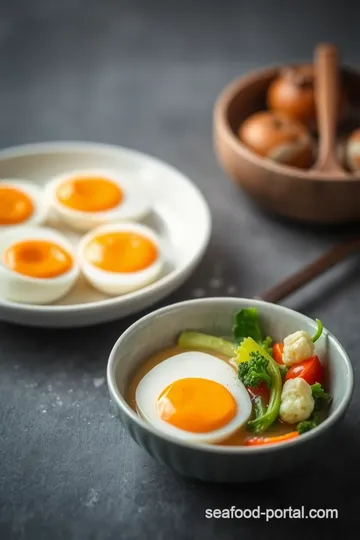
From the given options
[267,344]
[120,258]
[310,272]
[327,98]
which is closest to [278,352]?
[267,344]

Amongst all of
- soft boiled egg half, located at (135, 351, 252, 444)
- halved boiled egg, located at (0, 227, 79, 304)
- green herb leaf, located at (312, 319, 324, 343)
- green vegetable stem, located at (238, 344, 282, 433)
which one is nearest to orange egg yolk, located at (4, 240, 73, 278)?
halved boiled egg, located at (0, 227, 79, 304)

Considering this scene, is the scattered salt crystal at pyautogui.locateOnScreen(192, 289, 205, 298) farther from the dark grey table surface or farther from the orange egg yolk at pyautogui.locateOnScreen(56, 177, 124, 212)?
the orange egg yolk at pyautogui.locateOnScreen(56, 177, 124, 212)

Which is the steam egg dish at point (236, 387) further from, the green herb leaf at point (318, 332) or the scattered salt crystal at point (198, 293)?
the scattered salt crystal at point (198, 293)

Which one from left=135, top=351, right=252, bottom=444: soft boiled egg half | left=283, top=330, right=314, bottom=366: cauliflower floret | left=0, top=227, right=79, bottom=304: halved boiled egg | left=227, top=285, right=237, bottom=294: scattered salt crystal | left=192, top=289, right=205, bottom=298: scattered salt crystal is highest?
left=283, top=330, right=314, bottom=366: cauliflower floret

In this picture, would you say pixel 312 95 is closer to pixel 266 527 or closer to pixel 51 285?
pixel 51 285

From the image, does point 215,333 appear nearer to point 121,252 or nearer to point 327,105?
point 121,252

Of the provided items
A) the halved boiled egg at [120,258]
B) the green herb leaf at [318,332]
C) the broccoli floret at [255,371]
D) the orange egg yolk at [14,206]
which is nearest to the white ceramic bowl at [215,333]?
the green herb leaf at [318,332]
